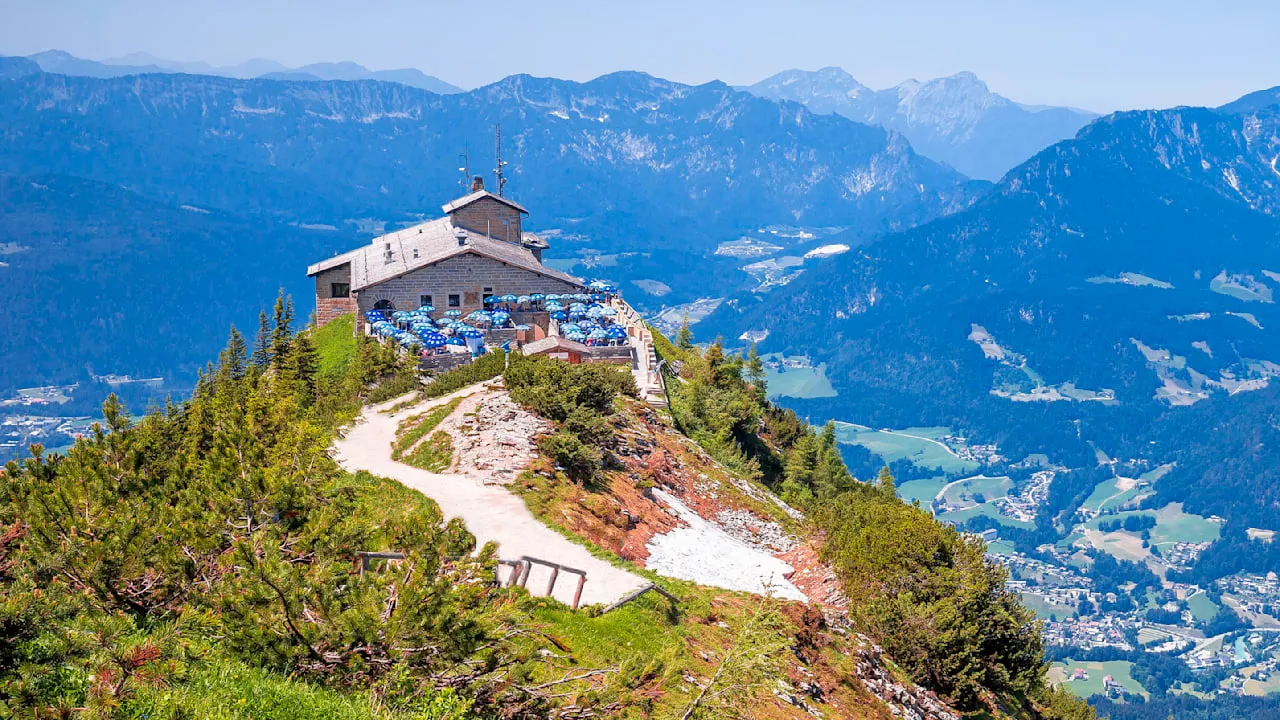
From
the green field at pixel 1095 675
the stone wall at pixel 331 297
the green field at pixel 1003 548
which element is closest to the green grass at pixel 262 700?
the stone wall at pixel 331 297

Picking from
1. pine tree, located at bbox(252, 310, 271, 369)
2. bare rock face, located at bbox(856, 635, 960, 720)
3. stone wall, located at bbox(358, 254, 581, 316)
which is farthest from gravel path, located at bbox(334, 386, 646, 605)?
stone wall, located at bbox(358, 254, 581, 316)

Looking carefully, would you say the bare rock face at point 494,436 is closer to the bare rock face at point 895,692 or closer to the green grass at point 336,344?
the bare rock face at point 895,692

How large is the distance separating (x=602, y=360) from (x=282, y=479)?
107ft

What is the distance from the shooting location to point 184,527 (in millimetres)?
14031

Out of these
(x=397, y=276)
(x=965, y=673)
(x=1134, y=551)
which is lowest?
(x=1134, y=551)

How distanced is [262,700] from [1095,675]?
5737 inches

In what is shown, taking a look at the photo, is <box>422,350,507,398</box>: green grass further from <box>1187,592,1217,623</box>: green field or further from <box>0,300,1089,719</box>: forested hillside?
<box>1187,592,1217,623</box>: green field

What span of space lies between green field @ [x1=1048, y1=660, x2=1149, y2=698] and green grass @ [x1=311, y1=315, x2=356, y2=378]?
103533mm

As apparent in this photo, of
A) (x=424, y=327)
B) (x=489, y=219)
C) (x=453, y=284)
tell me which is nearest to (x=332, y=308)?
(x=453, y=284)

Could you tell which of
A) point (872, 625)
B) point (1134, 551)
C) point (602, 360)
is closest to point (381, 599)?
point (872, 625)

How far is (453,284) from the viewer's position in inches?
2151

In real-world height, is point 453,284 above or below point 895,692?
above

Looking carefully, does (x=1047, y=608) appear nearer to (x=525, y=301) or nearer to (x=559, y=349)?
(x=525, y=301)

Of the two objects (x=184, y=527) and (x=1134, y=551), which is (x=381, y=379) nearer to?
(x=184, y=527)
